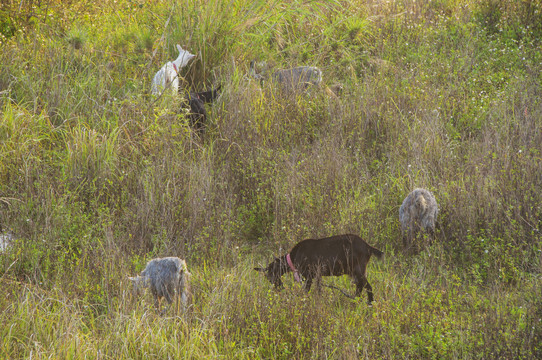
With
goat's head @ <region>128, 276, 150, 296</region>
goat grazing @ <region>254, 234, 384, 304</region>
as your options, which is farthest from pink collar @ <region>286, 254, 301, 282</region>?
goat's head @ <region>128, 276, 150, 296</region>

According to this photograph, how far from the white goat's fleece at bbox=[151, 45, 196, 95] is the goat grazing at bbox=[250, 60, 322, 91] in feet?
2.67

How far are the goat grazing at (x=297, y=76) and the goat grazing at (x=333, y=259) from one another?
3375 mm

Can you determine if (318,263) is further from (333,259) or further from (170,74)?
(170,74)

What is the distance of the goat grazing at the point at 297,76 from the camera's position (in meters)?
7.09

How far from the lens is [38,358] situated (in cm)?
315

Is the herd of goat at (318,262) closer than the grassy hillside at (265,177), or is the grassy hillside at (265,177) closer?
the grassy hillside at (265,177)

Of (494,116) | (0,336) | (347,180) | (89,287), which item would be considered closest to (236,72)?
(347,180)

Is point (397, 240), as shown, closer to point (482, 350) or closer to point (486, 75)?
point (482, 350)

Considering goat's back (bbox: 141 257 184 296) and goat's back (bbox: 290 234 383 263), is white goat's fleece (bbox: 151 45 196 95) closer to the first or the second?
goat's back (bbox: 141 257 184 296)

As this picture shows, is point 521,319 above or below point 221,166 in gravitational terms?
above

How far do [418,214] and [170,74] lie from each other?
3.36 meters

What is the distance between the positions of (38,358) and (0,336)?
17.6 inches

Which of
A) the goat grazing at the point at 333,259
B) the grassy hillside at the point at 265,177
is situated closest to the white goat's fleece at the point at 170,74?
the grassy hillside at the point at 265,177

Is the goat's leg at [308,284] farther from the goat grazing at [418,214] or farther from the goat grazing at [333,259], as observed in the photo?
the goat grazing at [418,214]
